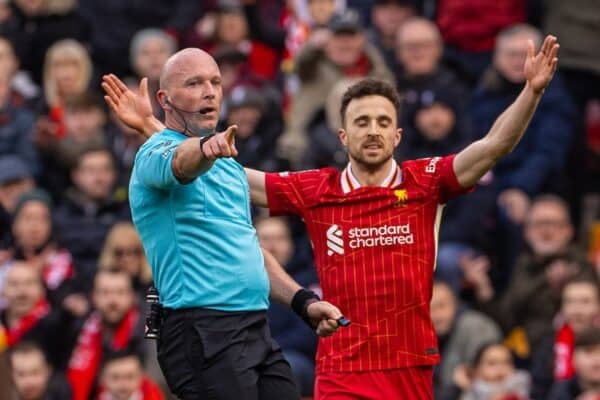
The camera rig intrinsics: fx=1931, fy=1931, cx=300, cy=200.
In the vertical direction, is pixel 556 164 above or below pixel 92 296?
above

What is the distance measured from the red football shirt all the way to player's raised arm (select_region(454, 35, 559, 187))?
114mm

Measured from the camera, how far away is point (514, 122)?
8969 mm

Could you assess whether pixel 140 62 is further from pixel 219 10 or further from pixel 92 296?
pixel 92 296

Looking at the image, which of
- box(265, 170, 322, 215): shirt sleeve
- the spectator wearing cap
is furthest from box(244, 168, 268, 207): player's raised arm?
the spectator wearing cap

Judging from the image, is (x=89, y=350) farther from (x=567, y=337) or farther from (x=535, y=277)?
(x=567, y=337)

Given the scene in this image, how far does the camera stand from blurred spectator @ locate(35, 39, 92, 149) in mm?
15500

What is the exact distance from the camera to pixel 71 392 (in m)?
13.1

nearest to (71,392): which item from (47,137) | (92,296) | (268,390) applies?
(92,296)

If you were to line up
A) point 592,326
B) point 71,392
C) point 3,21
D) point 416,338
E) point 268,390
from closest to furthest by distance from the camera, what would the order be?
point 268,390 < point 416,338 < point 592,326 < point 71,392 < point 3,21

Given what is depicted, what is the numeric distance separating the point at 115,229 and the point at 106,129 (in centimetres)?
169

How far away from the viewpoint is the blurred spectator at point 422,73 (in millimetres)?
14000

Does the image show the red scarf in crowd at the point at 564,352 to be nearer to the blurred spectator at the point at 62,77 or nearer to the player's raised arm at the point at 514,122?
the player's raised arm at the point at 514,122

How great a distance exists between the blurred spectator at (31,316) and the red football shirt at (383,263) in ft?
14.7

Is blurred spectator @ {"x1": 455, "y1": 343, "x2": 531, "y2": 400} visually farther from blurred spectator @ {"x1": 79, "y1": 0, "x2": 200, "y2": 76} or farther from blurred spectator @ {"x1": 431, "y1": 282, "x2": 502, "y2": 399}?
blurred spectator @ {"x1": 79, "y1": 0, "x2": 200, "y2": 76}
